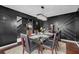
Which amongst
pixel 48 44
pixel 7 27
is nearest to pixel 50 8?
pixel 48 44

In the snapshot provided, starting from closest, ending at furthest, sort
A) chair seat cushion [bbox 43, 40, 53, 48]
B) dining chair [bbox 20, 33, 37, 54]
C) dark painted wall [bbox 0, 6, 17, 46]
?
dining chair [bbox 20, 33, 37, 54], chair seat cushion [bbox 43, 40, 53, 48], dark painted wall [bbox 0, 6, 17, 46]

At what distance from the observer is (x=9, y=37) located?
9.39ft

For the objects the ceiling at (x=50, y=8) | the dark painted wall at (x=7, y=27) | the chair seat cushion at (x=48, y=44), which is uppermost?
the ceiling at (x=50, y=8)

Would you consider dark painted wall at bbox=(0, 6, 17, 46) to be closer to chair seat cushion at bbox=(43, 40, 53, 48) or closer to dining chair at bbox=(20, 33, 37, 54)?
dining chair at bbox=(20, 33, 37, 54)

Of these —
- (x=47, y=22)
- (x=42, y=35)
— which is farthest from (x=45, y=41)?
(x=47, y=22)

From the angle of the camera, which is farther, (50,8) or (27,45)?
(50,8)

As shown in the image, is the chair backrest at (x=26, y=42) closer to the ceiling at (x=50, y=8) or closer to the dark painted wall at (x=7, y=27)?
the ceiling at (x=50, y=8)

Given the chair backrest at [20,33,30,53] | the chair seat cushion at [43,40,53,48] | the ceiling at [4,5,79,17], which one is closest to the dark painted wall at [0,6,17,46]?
the ceiling at [4,5,79,17]

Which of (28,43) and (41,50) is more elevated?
(28,43)

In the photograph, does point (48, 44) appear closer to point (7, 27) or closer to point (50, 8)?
point (50, 8)

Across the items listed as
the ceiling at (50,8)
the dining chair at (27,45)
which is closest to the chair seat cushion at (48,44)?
the dining chair at (27,45)

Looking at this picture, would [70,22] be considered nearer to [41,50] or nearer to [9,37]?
[41,50]

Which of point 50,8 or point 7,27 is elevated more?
point 50,8
